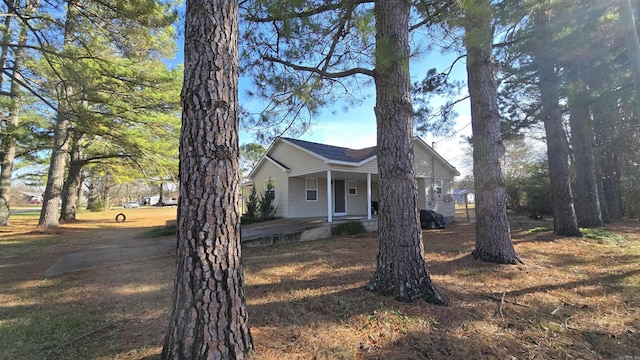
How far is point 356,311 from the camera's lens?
3113 mm

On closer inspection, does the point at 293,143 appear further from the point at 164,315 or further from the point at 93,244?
the point at 164,315

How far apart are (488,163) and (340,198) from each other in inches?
398

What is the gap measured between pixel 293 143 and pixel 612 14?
11.0 m

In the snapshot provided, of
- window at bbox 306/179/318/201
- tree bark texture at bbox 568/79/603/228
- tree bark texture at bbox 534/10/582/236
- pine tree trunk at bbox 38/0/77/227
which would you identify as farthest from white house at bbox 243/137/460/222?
pine tree trunk at bbox 38/0/77/227

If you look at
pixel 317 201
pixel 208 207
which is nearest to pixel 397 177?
pixel 208 207

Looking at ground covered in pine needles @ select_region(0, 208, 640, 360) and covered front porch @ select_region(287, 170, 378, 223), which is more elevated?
covered front porch @ select_region(287, 170, 378, 223)

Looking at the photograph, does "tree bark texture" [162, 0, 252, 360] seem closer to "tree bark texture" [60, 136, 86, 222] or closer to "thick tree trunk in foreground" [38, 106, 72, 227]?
"thick tree trunk in foreground" [38, 106, 72, 227]

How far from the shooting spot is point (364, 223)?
11609 millimetres

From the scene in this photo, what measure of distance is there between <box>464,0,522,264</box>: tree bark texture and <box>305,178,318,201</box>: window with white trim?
32.3 feet

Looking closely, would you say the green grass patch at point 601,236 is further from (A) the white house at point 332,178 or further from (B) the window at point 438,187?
(B) the window at point 438,187

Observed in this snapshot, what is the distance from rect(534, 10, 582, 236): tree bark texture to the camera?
800 cm

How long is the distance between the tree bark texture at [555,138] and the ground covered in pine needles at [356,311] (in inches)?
81.9

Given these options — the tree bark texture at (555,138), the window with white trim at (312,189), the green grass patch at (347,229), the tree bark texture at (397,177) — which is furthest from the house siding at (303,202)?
the tree bark texture at (397,177)

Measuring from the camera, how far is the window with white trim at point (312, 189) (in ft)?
Answer: 48.4
